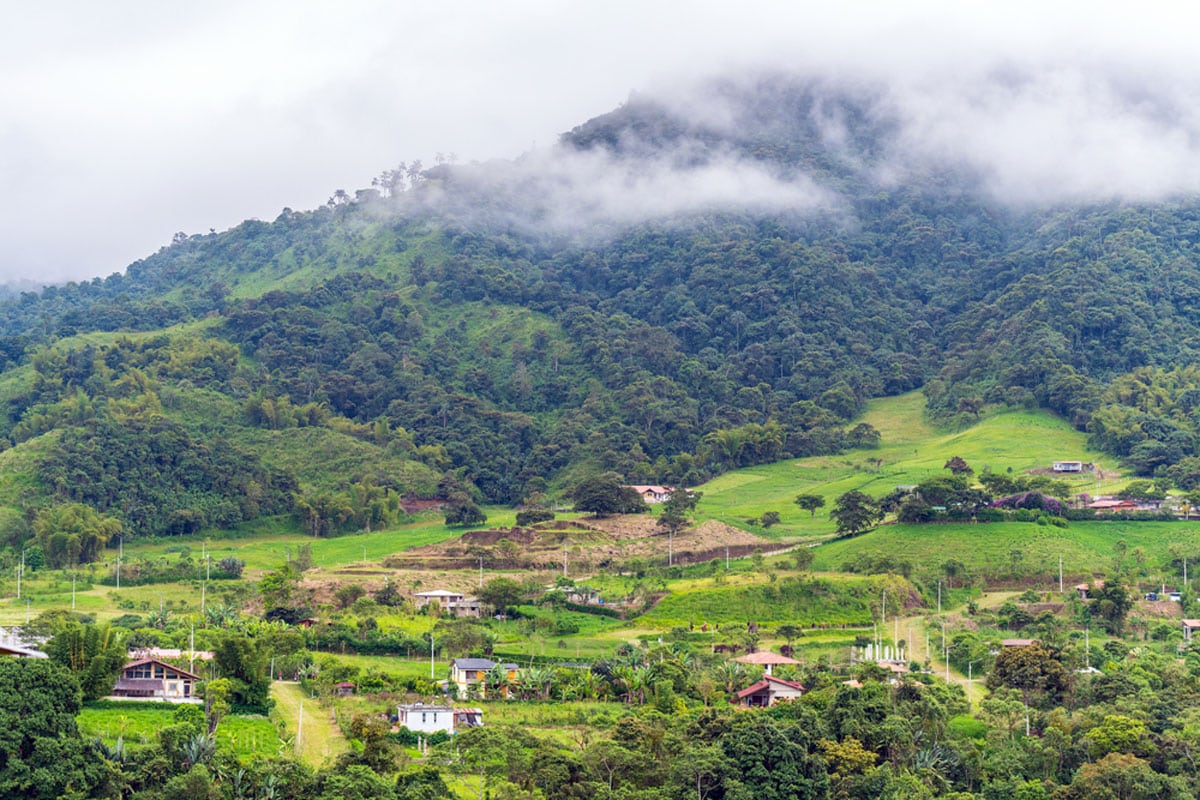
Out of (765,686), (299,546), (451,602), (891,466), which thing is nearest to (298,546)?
(299,546)

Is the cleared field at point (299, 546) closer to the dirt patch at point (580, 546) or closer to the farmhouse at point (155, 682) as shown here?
the dirt patch at point (580, 546)

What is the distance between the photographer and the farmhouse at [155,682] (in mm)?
50625

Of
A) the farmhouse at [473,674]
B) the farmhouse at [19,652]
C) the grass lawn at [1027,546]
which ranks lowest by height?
→ the farmhouse at [473,674]

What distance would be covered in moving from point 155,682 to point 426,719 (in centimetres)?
913

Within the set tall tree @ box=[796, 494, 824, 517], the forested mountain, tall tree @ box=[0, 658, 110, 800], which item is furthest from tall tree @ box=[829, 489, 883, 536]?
tall tree @ box=[0, 658, 110, 800]

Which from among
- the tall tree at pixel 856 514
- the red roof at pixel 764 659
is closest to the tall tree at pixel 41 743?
the red roof at pixel 764 659

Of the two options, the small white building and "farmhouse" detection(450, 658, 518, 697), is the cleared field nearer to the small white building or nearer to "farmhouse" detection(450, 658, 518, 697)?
"farmhouse" detection(450, 658, 518, 697)

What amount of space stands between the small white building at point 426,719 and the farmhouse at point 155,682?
22.7 ft

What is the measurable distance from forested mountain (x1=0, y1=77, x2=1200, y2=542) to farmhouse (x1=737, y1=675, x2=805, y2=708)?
43.5 m

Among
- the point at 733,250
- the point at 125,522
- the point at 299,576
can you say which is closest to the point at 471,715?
the point at 299,576

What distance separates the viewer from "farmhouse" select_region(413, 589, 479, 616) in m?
73.8

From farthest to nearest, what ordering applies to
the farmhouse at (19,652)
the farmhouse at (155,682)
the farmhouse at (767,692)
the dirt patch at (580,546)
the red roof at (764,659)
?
1. the dirt patch at (580,546)
2. the red roof at (764,659)
3. the farmhouse at (767,692)
4. the farmhouse at (155,682)
5. the farmhouse at (19,652)

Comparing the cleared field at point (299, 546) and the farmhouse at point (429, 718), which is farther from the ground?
the cleared field at point (299, 546)

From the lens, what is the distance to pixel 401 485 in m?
107
